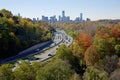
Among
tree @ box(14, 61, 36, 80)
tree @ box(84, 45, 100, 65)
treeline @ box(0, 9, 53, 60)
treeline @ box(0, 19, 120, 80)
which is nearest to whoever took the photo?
treeline @ box(0, 19, 120, 80)

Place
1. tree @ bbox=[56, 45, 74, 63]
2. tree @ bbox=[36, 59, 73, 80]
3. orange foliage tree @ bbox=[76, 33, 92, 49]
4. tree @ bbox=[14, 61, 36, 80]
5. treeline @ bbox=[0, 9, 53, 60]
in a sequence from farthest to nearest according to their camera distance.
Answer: treeline @ bbox=[0, 9, 53, 60]
orange foliage tree @ bbox=[76, 33, 92, 49]
tree @ bbox=[56, 45, 74, 63]
tree @ bbox=[14, 61, 36, 80]
tree @ bbox=[36, 59, 73, 80]

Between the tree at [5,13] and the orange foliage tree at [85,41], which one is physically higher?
the tree at [5,13]

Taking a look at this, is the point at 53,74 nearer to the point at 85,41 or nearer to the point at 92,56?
the point at 92,56

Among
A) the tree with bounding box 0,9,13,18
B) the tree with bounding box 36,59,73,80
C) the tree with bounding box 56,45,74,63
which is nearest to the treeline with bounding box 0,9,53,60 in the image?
the tree with bounding box 0,9,13,18

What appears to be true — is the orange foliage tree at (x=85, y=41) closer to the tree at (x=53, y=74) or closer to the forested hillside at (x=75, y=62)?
the forested hillside at (x=75, y=62)

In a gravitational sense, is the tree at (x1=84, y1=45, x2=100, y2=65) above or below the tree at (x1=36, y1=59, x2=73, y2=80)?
below

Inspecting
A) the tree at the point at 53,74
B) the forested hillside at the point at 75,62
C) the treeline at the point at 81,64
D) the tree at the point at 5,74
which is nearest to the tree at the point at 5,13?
the forested hillside at the point at 75,62

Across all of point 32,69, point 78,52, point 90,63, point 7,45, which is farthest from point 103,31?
point 32,69

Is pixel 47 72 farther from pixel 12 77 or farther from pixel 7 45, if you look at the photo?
pixel 7 45

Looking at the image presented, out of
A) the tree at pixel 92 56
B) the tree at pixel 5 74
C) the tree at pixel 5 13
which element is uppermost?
the tree at pixel 5 13

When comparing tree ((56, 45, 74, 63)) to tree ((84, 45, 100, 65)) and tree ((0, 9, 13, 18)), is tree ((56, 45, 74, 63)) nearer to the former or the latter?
tree ((84, 45, 100, 65))

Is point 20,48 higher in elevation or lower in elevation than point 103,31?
lower
